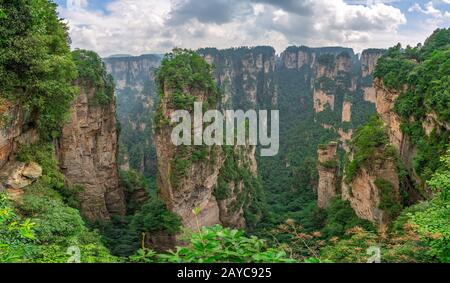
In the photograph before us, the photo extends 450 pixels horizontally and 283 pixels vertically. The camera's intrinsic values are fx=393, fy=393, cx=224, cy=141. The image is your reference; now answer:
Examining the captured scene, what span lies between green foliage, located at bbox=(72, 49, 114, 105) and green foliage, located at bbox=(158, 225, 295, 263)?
24683mm

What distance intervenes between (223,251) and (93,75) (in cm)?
2545

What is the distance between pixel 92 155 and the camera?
28.0 metres

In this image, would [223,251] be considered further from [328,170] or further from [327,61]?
[327,61]

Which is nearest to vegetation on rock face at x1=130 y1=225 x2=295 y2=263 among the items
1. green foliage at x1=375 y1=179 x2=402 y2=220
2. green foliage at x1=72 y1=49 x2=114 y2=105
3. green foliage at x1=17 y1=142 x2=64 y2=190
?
green foliage at x1=17 y1=142 x2=64 y2=190

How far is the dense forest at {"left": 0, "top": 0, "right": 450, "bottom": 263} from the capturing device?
666 centimetres

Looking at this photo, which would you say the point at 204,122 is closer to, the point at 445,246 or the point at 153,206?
the point at 153,206

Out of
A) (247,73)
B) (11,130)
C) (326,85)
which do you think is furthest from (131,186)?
(247,73)

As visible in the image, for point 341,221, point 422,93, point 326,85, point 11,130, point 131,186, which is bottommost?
point 341,221

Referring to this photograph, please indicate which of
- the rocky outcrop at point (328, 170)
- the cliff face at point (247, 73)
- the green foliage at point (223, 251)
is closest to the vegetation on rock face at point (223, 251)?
the green foliage at point (223, 251)

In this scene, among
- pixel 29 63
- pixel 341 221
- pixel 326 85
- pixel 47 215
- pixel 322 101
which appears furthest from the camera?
pixel 326 85

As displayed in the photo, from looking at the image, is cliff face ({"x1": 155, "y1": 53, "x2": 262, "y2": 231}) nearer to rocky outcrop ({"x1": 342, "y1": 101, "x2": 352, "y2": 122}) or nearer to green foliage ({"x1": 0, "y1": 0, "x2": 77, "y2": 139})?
green foliage ({"x1": 0, "y1": 0, "x2": 77, "y2": 139})

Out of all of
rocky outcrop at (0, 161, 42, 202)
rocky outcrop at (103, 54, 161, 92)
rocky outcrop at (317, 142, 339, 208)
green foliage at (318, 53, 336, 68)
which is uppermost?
rocky outcrop at (103, 54, 161, 92)

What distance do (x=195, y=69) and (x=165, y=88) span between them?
3.42 m
